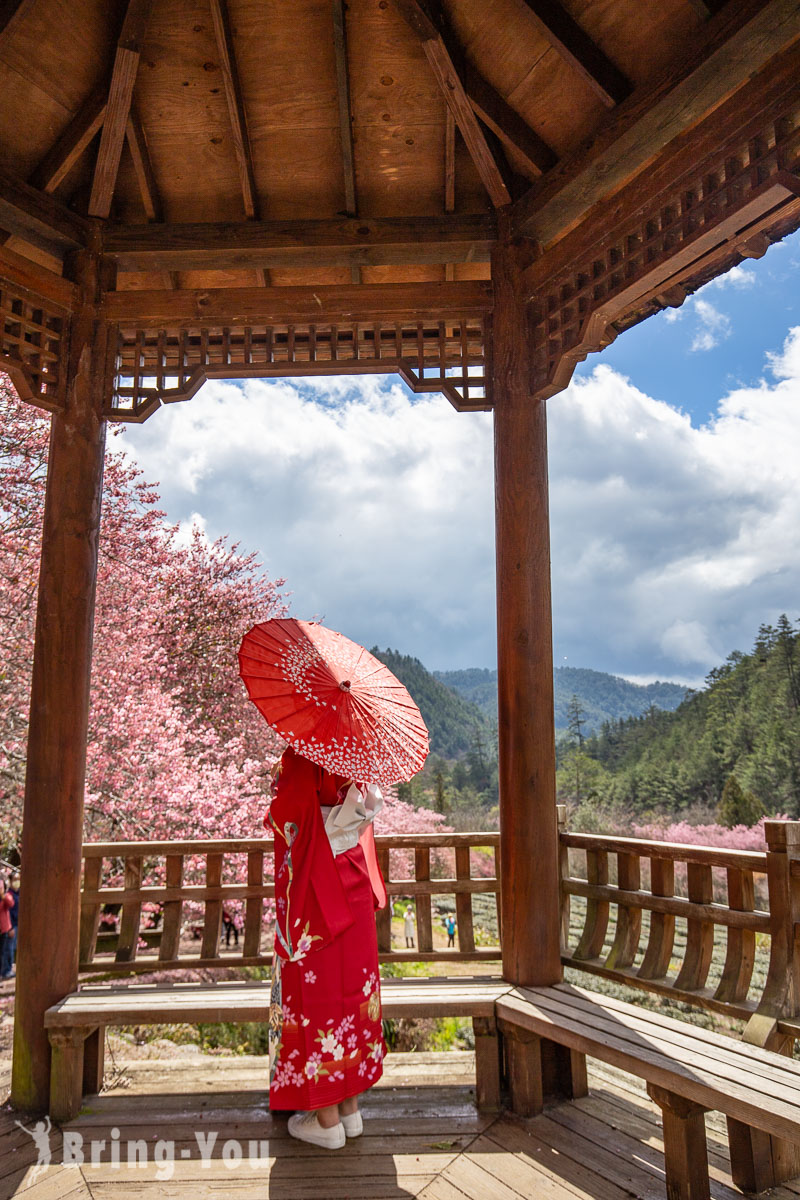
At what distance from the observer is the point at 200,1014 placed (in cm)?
291

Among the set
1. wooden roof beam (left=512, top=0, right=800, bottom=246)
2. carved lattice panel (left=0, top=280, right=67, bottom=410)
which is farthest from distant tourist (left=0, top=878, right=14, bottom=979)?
wooden roof beam (left=512, top=0, right=800, bottom=246)

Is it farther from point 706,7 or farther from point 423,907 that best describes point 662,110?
point 423,907

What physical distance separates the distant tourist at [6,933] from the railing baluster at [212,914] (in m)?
4.25

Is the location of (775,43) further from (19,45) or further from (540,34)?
(19,45)

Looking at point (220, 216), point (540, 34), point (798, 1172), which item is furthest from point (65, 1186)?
point (540, 34)

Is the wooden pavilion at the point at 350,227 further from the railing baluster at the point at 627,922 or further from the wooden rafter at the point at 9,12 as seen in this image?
the railing baluster at the point at 627,922

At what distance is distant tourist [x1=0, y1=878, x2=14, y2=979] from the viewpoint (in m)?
7.00

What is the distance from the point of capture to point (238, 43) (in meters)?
3.24

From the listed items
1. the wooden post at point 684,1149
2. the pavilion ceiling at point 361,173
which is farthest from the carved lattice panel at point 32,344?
the wooden post at point 684,1149

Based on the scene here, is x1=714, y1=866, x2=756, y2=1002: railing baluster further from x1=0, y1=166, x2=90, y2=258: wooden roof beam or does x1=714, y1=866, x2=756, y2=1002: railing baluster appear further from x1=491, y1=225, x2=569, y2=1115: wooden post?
x1=0, y1=166, x2=90, y2=258: wooden roof beam

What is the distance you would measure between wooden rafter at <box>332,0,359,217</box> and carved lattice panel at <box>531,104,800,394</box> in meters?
1.04

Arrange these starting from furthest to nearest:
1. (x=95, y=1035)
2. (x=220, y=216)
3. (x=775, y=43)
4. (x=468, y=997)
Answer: (x=220, y=216) → (x=95, y=1035) → (x=468, y=997) → (x=775, y=43)

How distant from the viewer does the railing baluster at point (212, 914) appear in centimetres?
349

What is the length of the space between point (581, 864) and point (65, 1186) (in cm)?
1342
